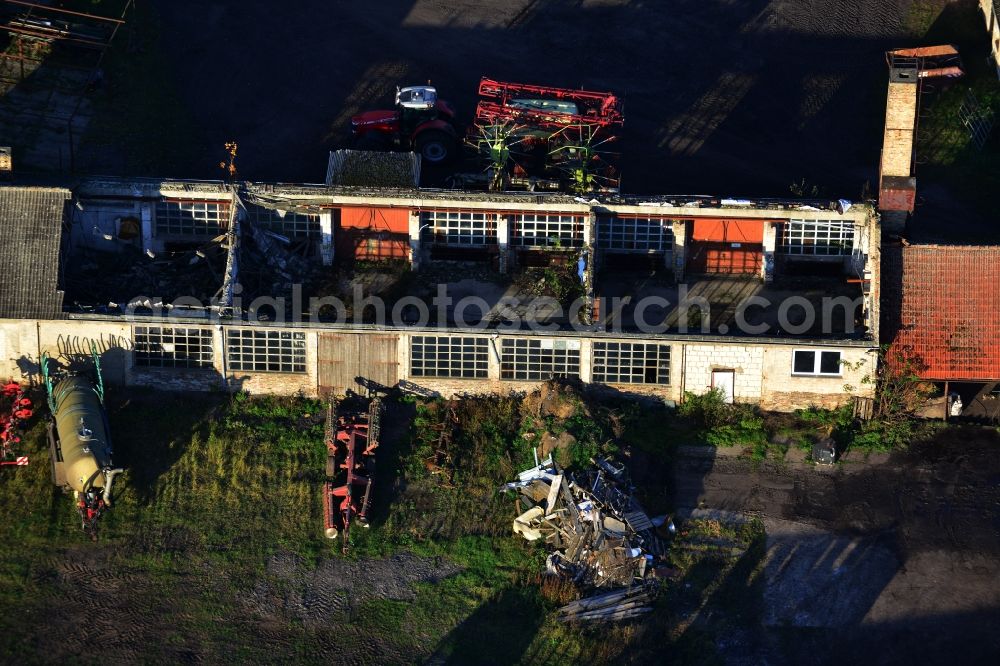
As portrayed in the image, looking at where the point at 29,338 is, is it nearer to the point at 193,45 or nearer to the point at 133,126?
the point at 133,126

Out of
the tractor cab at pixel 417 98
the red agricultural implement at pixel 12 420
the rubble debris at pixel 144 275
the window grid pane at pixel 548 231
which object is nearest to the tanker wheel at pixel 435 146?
the tractor cab at pixel 417 98

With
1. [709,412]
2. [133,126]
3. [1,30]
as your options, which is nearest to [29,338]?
[133,126]

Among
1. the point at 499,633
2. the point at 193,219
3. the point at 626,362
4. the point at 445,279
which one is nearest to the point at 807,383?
the point at 626,362

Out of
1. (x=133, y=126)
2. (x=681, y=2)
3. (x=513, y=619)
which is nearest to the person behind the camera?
(x=513, y=619)

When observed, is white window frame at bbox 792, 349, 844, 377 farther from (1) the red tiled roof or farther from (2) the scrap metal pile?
(2) the scrap metal pile

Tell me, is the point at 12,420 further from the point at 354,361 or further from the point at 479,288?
the point at 479,288

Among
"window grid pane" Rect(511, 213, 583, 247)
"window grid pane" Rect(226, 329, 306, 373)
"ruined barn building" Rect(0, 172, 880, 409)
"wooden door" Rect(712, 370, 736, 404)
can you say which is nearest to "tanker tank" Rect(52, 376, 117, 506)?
"ruined barn building" Rect(0, 172, 880, 409)

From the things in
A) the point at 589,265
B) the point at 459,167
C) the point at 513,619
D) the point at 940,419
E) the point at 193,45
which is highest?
the point at 193,45
